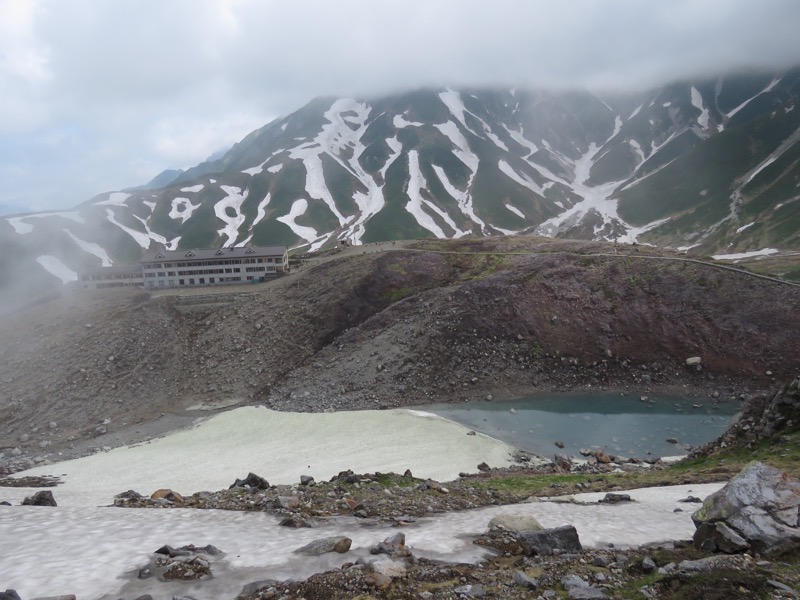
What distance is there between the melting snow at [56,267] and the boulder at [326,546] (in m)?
194

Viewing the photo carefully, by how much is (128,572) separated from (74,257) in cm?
22150

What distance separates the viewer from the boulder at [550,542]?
1447 centimetres

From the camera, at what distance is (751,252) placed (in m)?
160

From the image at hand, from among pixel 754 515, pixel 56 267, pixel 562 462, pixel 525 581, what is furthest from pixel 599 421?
pixel 56 267

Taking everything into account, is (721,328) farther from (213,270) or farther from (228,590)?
(213,270)

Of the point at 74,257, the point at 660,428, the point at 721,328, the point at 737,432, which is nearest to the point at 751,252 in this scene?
the point at 721,328

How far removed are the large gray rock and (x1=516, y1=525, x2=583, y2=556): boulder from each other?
11.1ft

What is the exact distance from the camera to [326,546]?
14.8 meters

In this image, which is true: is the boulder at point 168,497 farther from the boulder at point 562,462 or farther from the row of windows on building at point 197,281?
the row of windows on building at point 197,281

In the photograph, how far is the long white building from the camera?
3826 inches

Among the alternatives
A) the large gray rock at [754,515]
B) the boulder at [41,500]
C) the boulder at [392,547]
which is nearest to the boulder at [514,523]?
the boulder at [392,547]

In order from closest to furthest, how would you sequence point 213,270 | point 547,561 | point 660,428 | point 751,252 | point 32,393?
point 547,561 → point 660,428 → point 32,393 → point 213,270 → point 751,252

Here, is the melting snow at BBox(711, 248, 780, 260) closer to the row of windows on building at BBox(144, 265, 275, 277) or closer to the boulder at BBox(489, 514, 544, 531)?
the row of windows on building at BBox(144, 265, 275, 277)

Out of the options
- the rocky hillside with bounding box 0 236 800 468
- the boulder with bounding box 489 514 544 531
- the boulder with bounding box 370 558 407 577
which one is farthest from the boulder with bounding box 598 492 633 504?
the rocky hillside with bounding box 0 236 800 468
